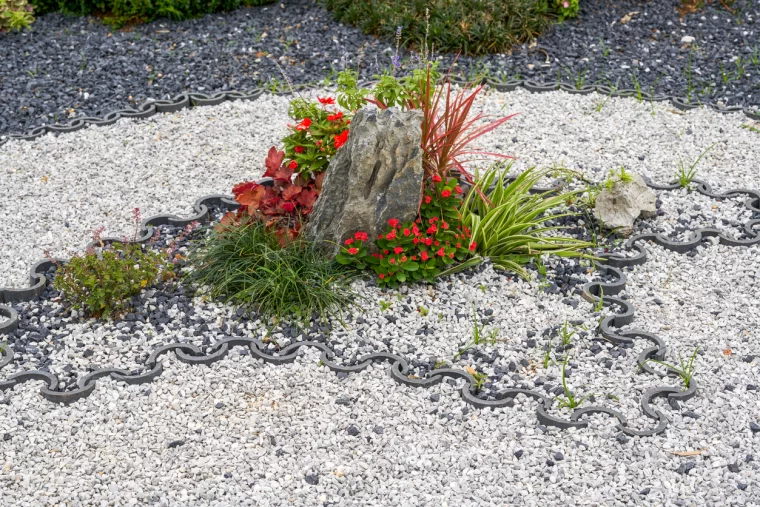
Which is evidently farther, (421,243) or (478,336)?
(421,243)

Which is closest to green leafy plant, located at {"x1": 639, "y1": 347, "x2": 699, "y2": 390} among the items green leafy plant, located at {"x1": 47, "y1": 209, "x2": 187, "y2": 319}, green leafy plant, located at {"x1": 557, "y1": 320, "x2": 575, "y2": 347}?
green leafy plant, located at {"x1": 557, "y1": 320, "x2": 575, "y2": 347}

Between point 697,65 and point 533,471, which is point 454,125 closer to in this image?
point 533,471

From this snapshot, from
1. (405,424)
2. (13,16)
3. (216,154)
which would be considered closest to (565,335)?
(405,424)

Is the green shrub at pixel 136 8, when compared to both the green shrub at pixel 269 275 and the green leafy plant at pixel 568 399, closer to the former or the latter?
the green shrub at pixel 269 275

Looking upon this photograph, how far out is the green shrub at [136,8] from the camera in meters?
7.33

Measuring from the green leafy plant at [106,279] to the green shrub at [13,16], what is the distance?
392cm

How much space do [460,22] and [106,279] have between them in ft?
13.3

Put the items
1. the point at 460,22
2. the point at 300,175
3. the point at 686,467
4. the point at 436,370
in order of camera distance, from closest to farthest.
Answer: the point at 686,467
the point at 436,370
the point at 300,175
the point at 460,22

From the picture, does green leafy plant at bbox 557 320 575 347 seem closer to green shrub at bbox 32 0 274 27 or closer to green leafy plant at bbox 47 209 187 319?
green leafy plant at bbox 47 209 187 319

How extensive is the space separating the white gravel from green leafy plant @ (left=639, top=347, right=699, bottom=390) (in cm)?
5

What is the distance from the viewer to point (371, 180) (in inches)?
153

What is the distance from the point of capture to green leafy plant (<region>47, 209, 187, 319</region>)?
12.3 feet

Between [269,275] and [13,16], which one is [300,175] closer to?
[269,275]

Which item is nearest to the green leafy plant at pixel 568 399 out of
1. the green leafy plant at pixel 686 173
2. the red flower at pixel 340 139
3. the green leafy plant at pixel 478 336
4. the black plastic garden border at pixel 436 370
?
the black plastic garden border at pixel 436 370
